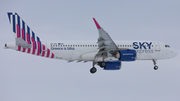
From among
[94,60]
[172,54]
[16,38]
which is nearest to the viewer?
[16,38]

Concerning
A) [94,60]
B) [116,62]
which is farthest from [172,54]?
[94,60]

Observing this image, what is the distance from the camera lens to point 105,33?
34.4 m

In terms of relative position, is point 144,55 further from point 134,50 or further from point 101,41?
point 101,41

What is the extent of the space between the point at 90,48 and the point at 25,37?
8.34 m

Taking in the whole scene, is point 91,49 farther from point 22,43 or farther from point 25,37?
point 22,43

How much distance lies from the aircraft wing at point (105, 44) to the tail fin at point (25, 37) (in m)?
6.14

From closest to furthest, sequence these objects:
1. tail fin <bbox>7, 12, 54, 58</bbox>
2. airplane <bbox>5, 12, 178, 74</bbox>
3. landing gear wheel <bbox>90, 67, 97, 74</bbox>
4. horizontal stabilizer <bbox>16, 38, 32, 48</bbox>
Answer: horizontal stabilizer <bbox>16, 38, 32, 48</bbox>
tail fin <bbox>7, 12, 54, 58</bbox>
airplane <bbox>5, 12, 178, 74</bbox>
landing gear wheel <bbox>90, 67, 97, 74</bbox>

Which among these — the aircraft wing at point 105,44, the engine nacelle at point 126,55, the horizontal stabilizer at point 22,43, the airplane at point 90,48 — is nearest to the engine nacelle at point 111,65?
the airplane at point 90,48

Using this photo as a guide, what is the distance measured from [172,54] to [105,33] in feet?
45.5

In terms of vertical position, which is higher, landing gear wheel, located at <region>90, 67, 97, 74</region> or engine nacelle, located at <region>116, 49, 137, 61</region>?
engine nacelle, located at <region>116, 49, 137, 61</region>

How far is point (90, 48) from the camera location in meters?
38.6

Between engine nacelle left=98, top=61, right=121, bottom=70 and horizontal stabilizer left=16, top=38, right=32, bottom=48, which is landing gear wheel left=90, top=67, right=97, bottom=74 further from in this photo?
horizontal stabilizer left=16, top=38, right=32, bottom=48

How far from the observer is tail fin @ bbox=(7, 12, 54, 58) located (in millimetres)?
34875

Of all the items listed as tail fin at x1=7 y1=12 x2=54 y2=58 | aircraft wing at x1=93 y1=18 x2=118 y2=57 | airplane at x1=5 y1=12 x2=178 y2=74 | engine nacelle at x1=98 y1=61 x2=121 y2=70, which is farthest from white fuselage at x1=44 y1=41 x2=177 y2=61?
engine nacelle at x1=98 y1=61 x2=121 y2=70
